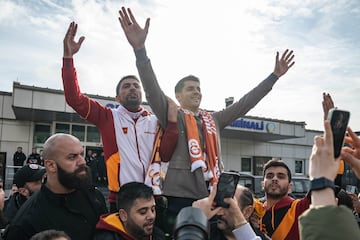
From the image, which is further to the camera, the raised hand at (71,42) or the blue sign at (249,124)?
the blue sign at (249,124)

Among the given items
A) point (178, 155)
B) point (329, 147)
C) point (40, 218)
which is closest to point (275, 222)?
point (178, 155)

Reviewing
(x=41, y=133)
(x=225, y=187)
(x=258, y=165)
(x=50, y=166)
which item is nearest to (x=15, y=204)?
(x=50, y=166)

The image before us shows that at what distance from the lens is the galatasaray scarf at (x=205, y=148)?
3.36 meters

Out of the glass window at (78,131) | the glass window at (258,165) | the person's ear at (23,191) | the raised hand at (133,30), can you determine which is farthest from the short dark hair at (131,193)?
the glass window at (258,165)

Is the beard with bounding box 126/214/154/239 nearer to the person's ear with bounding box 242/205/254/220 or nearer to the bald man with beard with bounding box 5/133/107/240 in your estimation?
the bald man with beard with bounding box 5/133/107/240

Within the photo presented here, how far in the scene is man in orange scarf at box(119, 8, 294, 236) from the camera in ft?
10.8

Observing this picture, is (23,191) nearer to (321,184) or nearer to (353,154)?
(353,154)

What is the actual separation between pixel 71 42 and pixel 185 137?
138cm

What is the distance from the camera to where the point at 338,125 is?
1459mm

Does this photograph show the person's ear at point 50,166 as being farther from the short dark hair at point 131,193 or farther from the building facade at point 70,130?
the building facade at point 70,130

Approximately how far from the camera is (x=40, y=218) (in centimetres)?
289

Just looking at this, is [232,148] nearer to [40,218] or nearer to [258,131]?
[258,131]

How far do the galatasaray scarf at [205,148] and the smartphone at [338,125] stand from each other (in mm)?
1924

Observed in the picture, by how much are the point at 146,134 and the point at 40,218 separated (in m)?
1.14
